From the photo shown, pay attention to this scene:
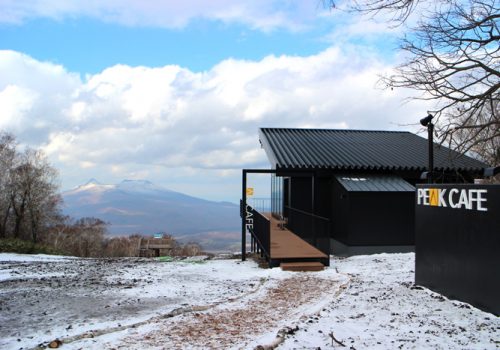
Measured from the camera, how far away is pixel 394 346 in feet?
16.8

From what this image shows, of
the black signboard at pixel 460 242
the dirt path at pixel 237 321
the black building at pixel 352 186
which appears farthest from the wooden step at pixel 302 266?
the black signboard at pixel 460 242

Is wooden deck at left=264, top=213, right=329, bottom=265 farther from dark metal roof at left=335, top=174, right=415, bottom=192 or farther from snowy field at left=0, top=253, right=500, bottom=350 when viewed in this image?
dark metal roof at left=335, top=174, right=415, bottom=192

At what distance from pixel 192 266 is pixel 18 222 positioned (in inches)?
867

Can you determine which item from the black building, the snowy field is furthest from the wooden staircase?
the black building

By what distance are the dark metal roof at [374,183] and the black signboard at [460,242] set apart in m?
6.99

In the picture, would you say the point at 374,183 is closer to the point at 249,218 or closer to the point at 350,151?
the point at 350,151

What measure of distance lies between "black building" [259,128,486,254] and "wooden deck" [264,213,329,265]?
0.48 m

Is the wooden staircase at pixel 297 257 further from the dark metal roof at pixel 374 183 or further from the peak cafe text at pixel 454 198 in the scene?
the peak cafe text at pixel 454 198

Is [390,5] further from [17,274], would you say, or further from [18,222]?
[18,222]

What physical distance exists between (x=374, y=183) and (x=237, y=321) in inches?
437

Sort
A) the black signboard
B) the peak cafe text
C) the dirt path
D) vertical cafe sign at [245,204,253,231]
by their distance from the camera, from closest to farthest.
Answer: the dirt path
the black signboard
the peak cafe text
vertical cafe sign at [245,204,253,231]

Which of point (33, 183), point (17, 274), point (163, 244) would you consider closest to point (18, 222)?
point (33, 183)

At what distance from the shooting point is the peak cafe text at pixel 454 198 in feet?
21.6

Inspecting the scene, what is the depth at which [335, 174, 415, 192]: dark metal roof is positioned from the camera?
1561 centimetres
